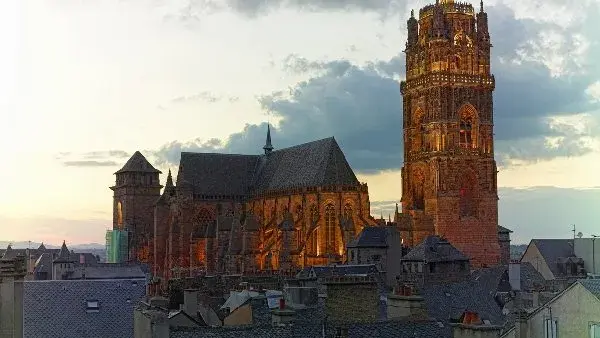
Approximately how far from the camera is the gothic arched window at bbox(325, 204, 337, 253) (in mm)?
107062

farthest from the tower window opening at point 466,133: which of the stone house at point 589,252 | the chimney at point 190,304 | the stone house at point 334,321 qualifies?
the stone house at point 334,321

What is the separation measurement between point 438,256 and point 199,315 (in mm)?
31301

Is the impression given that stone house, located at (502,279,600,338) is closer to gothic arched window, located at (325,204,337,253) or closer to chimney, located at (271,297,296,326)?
chimney, located at (271,297,296,326)

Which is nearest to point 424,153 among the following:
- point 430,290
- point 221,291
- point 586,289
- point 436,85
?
point 436,85

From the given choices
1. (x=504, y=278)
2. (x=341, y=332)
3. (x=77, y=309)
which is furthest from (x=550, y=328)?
(x=504, y=278)

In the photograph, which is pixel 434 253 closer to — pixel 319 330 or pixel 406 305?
pixel 406 305

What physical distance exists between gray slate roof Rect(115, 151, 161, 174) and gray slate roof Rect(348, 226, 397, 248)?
60.0 meters

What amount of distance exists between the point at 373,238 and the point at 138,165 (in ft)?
210

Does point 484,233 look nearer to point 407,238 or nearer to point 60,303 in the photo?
point 407,238

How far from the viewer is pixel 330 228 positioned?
107m

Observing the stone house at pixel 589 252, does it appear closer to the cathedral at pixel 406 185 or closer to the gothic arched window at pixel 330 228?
the cathedral at pixel 406 185

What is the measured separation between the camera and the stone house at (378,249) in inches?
2837

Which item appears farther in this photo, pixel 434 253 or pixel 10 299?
pixel 434 253

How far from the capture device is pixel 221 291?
62094mm
